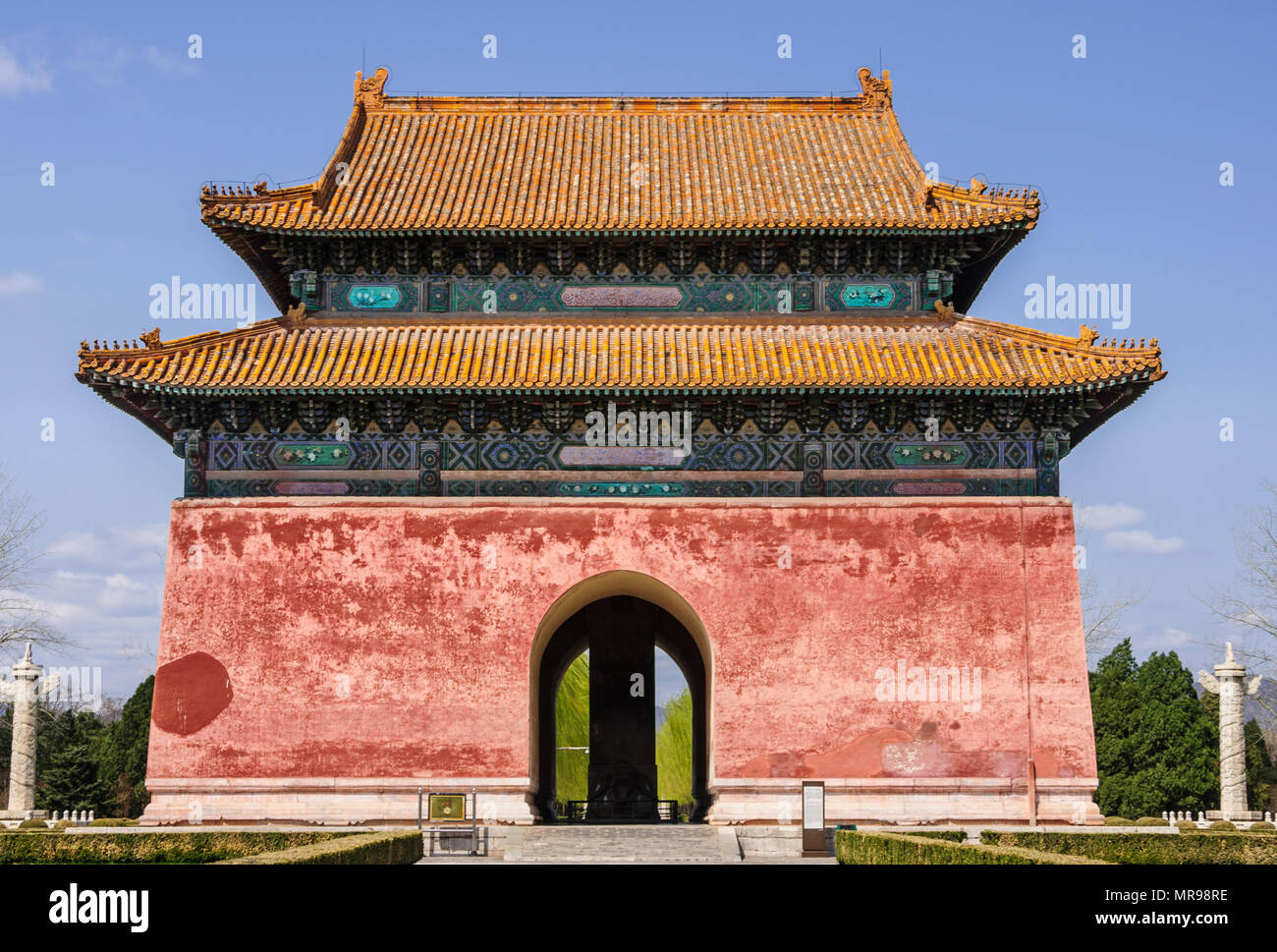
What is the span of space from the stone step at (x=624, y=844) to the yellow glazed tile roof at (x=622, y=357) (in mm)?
6579

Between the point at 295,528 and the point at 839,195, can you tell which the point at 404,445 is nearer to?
the point at 295,528

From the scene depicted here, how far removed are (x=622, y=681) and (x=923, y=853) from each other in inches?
522

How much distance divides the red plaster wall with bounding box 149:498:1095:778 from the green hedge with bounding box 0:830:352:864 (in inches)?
110

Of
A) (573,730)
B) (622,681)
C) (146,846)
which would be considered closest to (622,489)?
(622,681)

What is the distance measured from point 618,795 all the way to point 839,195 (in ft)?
41.0

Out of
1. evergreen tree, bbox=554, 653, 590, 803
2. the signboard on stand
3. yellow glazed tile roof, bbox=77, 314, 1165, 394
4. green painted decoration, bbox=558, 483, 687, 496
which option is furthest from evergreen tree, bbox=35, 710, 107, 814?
the signboard on stand

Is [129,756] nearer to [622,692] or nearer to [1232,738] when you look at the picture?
[622,692]

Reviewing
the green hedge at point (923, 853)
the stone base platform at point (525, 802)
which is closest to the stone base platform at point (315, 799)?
the stone base platform at point (525, 802)

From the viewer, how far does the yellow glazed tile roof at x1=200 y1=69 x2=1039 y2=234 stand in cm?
2314

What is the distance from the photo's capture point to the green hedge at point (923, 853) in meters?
13.3

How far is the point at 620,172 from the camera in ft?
83.4

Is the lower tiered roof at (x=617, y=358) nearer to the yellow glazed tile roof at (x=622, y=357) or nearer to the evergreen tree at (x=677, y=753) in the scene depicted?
the yellow glazed tile roof at (x=622, y=357)

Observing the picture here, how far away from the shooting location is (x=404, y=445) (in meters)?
22.2
